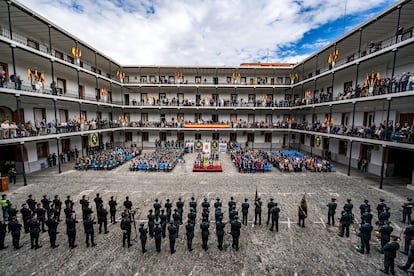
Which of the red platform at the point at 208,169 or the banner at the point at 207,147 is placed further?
the banner at the point at 207,147

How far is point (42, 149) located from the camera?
19375 mm

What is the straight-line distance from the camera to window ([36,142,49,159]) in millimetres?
18848

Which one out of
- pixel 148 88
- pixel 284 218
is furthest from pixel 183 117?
pixel 284 218

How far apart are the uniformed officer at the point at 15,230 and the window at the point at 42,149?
14979mm

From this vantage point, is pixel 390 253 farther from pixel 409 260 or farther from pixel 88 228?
pixel 88 228

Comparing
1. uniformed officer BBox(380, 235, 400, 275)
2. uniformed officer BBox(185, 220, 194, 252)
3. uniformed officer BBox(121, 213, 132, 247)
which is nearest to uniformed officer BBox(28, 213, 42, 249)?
uniformed officer BBox(121, 213, 132, 247)

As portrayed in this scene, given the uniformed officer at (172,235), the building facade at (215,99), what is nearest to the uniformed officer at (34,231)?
the uniformed officer at (172,235)

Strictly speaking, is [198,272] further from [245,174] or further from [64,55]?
[64,55]

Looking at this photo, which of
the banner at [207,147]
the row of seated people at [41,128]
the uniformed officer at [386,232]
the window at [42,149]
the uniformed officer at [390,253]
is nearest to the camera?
the uniformed officer at [390,253]

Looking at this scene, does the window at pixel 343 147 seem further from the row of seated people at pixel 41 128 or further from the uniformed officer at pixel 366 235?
the row of seated people at pixel 41 128

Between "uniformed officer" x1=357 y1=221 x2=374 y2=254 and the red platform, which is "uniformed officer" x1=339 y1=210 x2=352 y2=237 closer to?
"uniformed officer" x1=357 y1=221 x2=374 y2=254

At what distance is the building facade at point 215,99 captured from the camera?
14523mm

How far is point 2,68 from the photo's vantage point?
604 inches

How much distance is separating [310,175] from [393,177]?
7231mm
